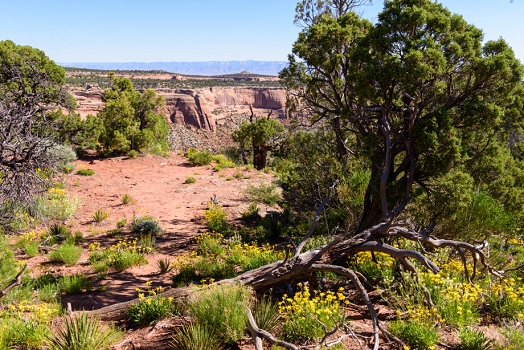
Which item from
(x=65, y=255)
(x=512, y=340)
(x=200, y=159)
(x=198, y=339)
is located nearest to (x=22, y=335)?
(x=198, y=339)

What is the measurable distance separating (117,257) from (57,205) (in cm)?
438

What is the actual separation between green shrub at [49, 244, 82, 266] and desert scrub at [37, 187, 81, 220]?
7.38 ft

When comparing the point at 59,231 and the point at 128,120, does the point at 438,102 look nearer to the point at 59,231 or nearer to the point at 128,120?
the point at 59,231

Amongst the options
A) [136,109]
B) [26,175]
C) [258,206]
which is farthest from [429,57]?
[136,109]

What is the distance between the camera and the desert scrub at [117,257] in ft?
24.5

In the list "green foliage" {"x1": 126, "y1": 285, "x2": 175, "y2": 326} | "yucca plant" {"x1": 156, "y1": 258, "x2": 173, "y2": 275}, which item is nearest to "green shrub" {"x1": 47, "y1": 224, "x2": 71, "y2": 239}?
"yucca plant" {"x1": 156, "y1": 258, "x2": 173, "y2": 275}

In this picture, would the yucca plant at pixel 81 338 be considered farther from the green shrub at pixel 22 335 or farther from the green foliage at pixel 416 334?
the green foliage at pixel 416 334

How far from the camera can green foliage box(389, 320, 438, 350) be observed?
142 inches

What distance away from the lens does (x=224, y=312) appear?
12.7 ft

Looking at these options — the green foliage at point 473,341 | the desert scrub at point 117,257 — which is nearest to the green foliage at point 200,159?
the desert scrub at point 117,257

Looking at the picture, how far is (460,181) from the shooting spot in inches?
226

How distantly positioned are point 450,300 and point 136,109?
20.1 metres

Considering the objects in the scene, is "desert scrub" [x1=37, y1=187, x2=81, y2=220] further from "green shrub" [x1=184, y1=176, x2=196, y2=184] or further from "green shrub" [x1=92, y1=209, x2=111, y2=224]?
"green shrub" [x1=184, y1=176, x2=196, y2=184]

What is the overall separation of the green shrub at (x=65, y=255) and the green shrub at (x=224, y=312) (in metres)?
4.61
